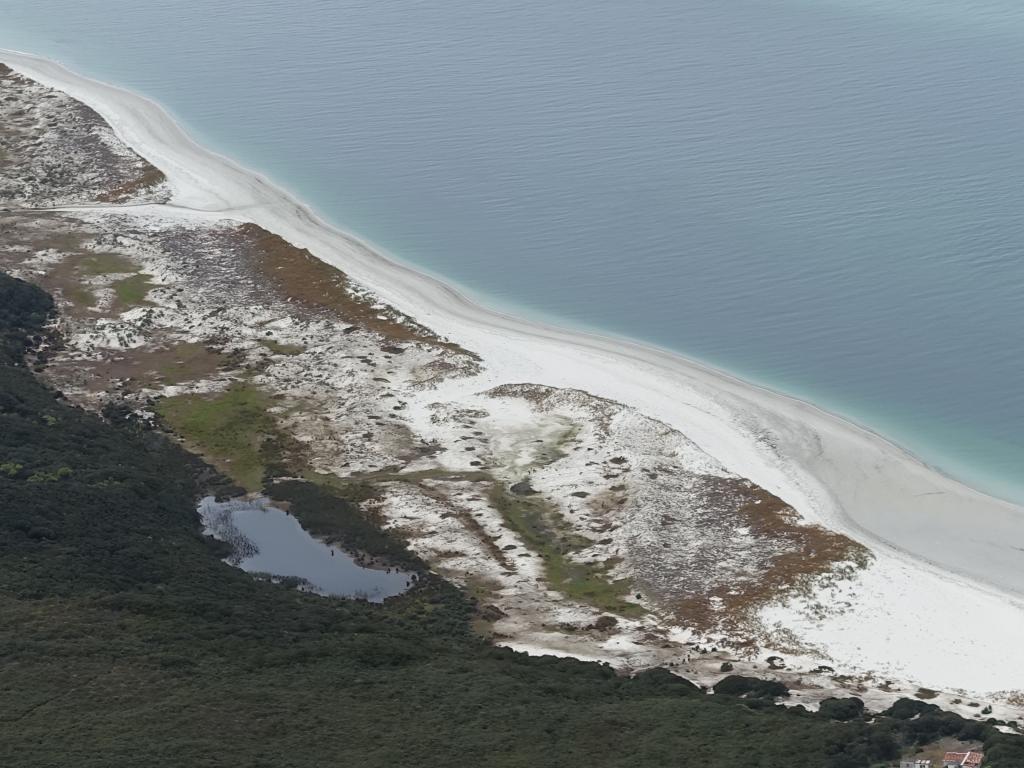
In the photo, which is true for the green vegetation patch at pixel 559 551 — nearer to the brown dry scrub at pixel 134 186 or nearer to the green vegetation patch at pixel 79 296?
the green vegetation patch at pixel 79 296

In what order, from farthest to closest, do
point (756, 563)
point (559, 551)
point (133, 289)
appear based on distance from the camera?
point (133, 289)
point (559, 551)
point (756, 563)

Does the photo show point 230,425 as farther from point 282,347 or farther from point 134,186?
point 134,186

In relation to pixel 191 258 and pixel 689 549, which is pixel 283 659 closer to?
pixel 689 549

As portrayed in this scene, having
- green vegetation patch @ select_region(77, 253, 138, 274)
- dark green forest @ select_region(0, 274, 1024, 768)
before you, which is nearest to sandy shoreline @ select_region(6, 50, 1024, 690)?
green vegetation patch @ select_region(77, 253, 138, 274)

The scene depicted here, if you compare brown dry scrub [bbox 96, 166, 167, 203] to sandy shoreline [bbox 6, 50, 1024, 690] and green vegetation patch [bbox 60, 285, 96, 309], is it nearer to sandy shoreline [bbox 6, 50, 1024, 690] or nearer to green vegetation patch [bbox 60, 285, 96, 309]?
sandy shoreline [bbox 6, 50, 1024, 690]

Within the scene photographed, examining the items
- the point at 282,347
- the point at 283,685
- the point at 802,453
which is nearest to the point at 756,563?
the point at 802,453

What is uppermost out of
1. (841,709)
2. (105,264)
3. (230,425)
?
(105,264)

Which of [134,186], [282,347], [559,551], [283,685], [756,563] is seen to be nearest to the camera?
[283,685]

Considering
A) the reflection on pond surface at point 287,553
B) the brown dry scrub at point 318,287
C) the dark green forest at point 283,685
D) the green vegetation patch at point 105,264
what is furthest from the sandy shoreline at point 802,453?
the reflection on pond surface at point 287,553
